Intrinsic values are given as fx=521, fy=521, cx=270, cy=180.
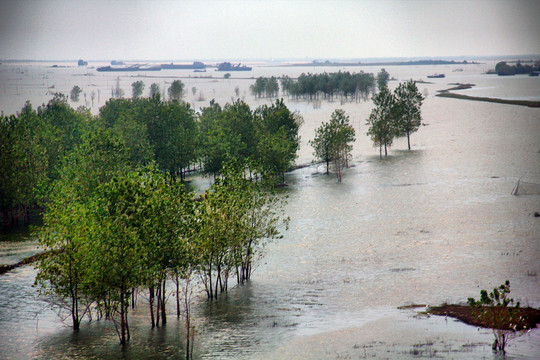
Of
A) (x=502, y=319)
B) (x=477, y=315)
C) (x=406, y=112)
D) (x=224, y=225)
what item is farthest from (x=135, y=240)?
(x=406, y=112)

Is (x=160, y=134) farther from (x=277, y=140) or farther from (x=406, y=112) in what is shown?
(x=406, y=112)

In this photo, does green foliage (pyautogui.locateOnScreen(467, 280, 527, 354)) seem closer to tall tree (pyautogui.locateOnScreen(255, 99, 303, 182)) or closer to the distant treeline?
the distant treeline

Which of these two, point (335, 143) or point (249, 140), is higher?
point (249, 140)

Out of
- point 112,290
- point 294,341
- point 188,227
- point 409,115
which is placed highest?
point 409,115

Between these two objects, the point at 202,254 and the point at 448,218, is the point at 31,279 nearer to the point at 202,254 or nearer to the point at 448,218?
the point at 202,254

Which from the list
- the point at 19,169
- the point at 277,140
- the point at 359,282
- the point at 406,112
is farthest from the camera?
the point at 406,112

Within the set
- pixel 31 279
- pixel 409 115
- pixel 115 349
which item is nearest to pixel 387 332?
pixel 115 349

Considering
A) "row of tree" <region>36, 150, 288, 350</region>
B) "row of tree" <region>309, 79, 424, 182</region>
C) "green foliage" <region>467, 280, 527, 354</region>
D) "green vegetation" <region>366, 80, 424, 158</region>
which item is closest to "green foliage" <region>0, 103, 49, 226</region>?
"row of tree" <region>36, 150, 288, 350</region>

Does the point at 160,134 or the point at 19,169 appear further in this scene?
the point at 160,134
